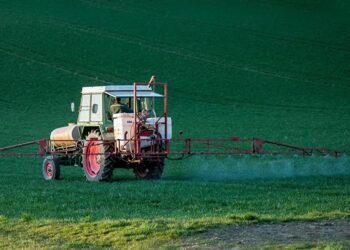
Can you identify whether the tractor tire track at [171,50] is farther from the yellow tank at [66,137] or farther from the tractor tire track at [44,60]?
the yellow tank at [66,137]

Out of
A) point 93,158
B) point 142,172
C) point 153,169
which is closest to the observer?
point 93,158

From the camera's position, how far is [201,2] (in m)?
71.1

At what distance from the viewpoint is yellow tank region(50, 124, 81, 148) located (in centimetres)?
2564

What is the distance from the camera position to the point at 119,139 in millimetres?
23391

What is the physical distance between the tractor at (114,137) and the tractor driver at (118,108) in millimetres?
48

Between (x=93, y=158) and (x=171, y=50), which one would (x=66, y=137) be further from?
(x=171, y=50)

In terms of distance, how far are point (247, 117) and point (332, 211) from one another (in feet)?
98.2

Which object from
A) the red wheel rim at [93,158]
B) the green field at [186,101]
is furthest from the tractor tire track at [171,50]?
the red wheel rim at [93,158]

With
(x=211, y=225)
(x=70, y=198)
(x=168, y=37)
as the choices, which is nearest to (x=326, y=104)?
(x=168, y=37)

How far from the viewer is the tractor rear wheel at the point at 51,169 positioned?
25.5m

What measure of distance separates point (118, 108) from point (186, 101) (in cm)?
2540

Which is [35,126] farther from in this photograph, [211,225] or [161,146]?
[211,225]

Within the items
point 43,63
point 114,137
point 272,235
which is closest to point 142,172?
point 114,137

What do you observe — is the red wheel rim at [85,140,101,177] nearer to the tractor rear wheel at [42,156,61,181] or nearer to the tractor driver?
the tractor driver
